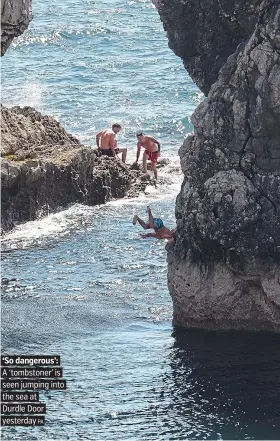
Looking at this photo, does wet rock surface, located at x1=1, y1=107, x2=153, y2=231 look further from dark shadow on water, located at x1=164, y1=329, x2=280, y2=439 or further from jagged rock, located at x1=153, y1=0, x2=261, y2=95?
dark shadow on water, located at x1=164, y1=329, x2=280, y2=439

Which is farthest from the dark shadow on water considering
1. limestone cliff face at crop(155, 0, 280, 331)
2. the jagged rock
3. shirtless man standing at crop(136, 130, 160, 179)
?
shirtless man standing at crop(136, 130, 160, 179)

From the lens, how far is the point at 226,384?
26.3m

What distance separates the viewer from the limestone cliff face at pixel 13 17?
30609 mm

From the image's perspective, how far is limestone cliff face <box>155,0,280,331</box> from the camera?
88.2 feet

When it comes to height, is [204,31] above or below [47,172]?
above

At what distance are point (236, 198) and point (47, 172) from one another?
33.2ft

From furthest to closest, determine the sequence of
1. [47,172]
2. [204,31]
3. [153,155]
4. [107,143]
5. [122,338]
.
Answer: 1. [107,143]
2. [153,155]
3. [47,172]
4. [204,31]
5. [122,338]

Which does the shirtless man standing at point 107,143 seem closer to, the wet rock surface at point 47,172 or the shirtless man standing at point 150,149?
the wet rock surface at point 47,172

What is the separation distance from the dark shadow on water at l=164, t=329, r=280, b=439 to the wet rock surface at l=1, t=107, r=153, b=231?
8.58m

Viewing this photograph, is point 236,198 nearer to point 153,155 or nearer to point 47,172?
point 47,172

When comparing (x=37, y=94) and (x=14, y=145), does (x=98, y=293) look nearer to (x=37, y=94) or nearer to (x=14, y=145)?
(x=14, y=145)

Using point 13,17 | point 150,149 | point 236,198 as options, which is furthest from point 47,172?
point 236,198

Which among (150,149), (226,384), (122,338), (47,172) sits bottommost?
(226,384)

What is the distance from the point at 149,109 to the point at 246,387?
Result: 24.9 meters
